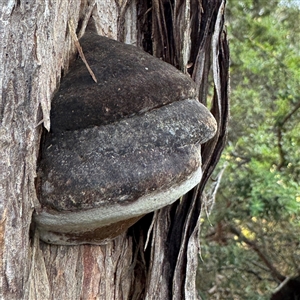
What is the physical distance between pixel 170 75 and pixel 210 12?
47 cm

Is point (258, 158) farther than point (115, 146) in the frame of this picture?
Yes

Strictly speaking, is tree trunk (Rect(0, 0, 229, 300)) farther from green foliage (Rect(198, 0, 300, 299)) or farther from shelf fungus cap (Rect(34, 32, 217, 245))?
green foliage (Rect(198, 0, 300, 299))

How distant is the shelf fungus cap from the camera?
827 millimetres

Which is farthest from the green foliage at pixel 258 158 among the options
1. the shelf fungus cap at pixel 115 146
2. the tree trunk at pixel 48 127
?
the shelf fungus cap at pixel 115 146

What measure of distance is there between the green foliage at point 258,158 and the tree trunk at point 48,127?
140cm

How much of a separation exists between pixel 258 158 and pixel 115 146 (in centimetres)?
258

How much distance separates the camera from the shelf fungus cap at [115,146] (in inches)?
32.6

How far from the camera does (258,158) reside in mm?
3244

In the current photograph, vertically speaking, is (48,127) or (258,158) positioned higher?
(48,127)

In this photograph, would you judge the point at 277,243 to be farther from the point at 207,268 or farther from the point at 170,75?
the point at 170,75

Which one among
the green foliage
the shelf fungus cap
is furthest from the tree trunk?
the green foliage

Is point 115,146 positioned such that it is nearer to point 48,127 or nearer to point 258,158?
point 48,127

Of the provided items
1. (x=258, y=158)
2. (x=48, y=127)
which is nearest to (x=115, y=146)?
(x=48, y=127)

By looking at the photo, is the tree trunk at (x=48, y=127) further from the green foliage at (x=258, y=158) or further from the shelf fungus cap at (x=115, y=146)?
the green foliage at (x=258, y=158)
